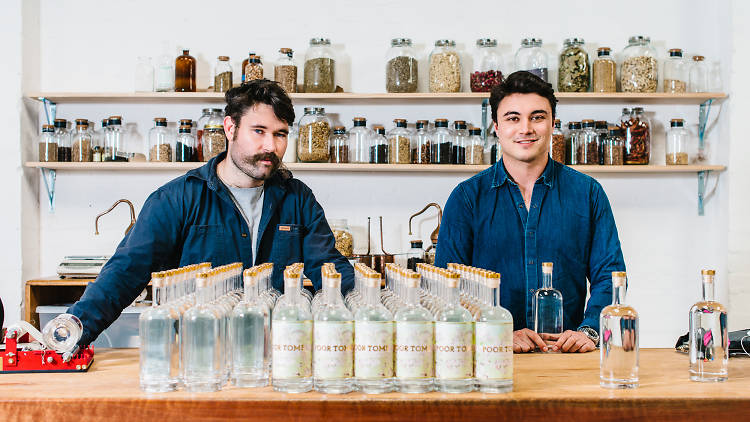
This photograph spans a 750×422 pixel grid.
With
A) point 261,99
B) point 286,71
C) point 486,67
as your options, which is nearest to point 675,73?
point 486,67

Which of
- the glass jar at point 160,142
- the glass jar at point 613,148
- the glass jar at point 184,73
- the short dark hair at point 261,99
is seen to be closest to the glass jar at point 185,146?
the glass jar at point 160,142

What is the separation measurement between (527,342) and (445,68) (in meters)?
2.18

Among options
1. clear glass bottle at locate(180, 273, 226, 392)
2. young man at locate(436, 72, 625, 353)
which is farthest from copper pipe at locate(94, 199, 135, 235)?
clear glass bottle at locate(180, 273, 226, 392)

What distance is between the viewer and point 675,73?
386 centimetres

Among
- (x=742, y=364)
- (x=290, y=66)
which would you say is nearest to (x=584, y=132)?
(x=290, y=66)

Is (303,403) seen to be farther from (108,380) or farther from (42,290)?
(42,290)

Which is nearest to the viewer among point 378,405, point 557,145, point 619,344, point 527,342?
point 378,405

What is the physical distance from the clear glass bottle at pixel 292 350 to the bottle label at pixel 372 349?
9 cm

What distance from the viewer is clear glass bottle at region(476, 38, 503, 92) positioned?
3775 millimetres

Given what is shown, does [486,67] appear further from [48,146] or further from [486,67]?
[48,146]

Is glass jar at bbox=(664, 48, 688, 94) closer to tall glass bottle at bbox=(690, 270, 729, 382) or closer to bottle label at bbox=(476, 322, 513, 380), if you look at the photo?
tall glass bottle at bbox=(690, 270, 729, 382)

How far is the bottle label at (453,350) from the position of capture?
4.62 feet

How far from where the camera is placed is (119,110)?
4020 millimetres

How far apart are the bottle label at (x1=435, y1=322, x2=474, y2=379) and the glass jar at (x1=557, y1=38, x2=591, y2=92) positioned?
2629 mm
